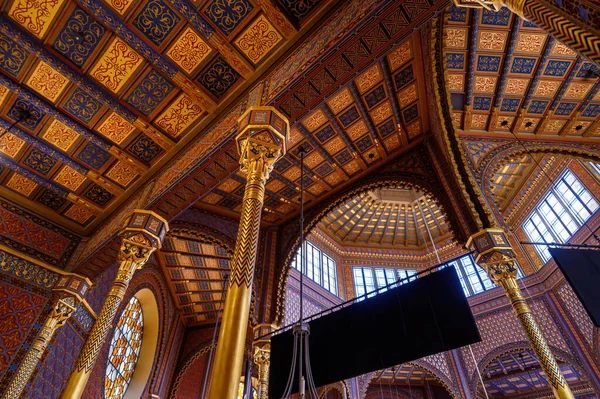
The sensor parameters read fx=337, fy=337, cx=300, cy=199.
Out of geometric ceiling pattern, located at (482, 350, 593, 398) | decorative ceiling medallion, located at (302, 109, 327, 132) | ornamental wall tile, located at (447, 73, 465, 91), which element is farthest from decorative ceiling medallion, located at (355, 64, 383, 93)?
geometric ceiling pattern, located at (482, 350, 593, 398)

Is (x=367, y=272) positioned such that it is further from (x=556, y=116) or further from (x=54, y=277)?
(x=54, y=277)

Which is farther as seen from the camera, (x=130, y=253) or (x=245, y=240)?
(x=130, y=253)

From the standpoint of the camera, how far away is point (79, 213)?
7.77 metres

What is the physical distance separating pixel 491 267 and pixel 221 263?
8120 millimetres

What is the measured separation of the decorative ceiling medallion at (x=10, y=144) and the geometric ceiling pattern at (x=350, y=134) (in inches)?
153

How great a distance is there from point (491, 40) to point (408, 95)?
1892mm

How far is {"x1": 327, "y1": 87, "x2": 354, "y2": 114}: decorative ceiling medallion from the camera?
275 inches

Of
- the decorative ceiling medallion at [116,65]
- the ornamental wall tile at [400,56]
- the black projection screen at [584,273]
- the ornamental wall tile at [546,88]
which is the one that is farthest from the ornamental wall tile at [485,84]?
the decorative ceiling medallion at [116,65]

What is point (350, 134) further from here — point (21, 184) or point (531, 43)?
point (21, 184)

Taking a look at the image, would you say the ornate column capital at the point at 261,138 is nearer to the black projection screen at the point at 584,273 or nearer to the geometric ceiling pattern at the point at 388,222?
the black projection screen at the point at 584,273

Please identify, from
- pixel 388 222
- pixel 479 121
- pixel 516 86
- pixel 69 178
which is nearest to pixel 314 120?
pixel 479 121

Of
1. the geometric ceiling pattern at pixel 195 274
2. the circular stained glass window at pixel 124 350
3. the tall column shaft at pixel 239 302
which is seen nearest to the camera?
the tall column shaft at pixel 239 302

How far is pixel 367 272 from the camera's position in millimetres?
14688

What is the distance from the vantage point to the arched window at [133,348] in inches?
373
